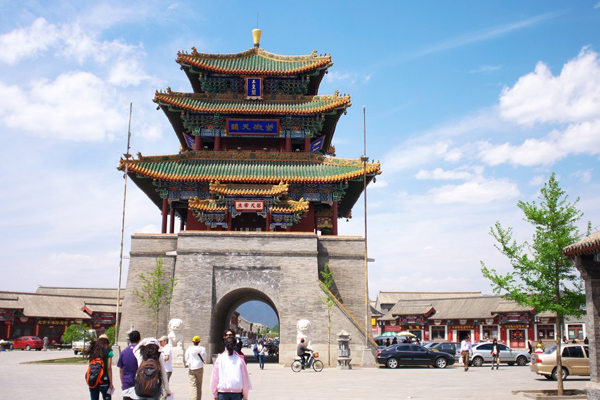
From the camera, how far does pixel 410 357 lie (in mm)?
28641

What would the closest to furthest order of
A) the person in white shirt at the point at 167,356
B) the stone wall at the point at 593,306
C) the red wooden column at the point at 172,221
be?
1. the person in white shirt at the point at 167,356
2. the stone wall at the point at 593,306
3. the red wooden column at the point at 172,221

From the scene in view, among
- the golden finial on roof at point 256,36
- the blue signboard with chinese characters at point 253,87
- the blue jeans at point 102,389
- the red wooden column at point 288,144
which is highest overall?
the golden finial on roof at point 256,36

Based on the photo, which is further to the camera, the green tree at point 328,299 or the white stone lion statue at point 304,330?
the green tree at point 328,299

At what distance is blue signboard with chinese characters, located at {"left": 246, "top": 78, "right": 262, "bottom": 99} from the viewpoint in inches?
1383

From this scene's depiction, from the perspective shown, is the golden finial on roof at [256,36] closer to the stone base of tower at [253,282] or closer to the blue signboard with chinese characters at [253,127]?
the blue signboard with chinese characters at [253,127]

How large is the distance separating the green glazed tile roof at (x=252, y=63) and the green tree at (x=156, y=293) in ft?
42.7

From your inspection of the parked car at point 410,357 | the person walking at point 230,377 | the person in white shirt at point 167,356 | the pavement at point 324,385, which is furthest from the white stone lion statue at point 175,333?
the person walking at point 230,377

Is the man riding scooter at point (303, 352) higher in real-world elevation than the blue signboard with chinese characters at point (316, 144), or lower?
lower

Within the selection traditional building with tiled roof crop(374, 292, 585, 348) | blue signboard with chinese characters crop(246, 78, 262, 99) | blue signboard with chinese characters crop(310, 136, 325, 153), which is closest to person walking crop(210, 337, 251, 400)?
blue signboard with chinese characters crop(246, 78, 262, 99)

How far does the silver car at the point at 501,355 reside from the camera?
3219 centimetres

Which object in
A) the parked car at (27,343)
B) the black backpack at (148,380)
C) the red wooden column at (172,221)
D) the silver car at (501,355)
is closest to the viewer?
the black backpack at (148,380)

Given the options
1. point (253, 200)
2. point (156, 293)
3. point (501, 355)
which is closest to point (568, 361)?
point (501, 355)

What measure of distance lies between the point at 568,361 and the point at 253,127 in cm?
2105

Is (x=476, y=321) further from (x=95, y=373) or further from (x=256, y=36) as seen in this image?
(x=95, y=373)
